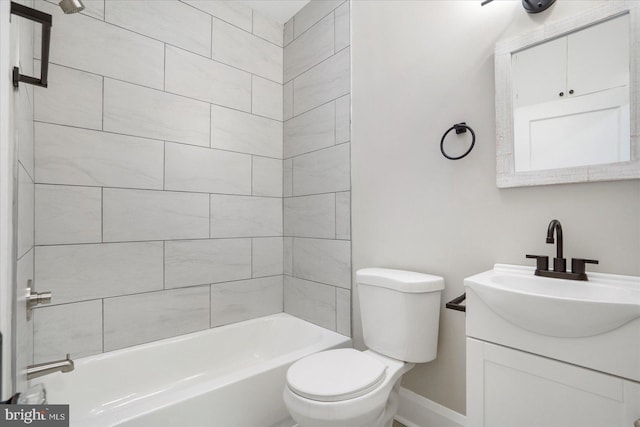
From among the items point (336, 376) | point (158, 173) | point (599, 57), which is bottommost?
point (336, 376)

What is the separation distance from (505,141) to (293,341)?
6.01ft

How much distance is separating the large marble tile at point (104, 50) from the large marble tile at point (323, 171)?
1.05 meters

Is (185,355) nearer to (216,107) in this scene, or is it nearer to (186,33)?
(216,107)

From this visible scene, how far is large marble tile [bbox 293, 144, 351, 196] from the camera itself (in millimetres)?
2117

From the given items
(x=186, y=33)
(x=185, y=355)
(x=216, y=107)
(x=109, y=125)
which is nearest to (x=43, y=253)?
(x=109, y=125)

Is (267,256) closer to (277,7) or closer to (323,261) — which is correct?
(323,261)

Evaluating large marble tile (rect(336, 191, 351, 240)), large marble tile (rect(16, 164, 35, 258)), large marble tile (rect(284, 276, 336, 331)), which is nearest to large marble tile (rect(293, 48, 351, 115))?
large marble tile (rect(336, 191, 351, 240))

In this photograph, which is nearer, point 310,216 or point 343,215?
point 343,215

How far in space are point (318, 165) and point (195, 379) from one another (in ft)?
5.18

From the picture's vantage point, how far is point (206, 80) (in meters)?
2.19

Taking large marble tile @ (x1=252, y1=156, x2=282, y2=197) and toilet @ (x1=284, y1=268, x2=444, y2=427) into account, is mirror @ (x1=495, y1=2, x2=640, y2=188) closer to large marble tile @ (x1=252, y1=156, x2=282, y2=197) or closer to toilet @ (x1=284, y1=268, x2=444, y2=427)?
toilet @ (x1=284, y1=268, x2=444, y2=427)

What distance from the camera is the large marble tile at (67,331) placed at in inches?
64.1

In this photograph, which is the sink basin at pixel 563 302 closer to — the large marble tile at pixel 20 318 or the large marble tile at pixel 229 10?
the large marble tile at pixel 20 318

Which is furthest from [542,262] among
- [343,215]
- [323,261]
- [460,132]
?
[323,261]
